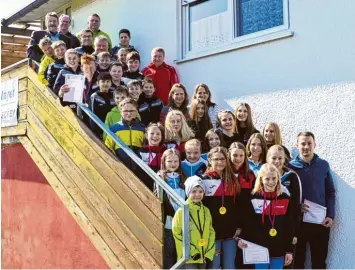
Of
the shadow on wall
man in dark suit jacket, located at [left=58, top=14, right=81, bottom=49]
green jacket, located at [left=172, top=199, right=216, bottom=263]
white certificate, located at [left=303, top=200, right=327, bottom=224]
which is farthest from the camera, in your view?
man in dark suit jacket, located at [left=58, top=14, right=81, bottom=49]

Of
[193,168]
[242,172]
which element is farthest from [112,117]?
[242,172]

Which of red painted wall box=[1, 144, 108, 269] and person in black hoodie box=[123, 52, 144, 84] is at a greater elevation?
person in black hoodie box=[123, 52, 144, 84]

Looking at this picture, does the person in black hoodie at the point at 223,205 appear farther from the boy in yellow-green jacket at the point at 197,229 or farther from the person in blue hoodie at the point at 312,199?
the person in blue hoodie at the point at 312,199

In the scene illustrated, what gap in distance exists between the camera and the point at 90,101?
19.7 feet

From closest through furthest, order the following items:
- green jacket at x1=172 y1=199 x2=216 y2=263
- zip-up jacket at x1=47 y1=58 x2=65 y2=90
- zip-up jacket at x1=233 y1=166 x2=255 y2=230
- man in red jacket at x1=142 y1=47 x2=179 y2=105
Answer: green jacket at x1=172 y1=199 x2=216 y2=263, zip-up jacket at x1=233 y1=166 x2=255 y2=230, zip-up jacket at x1=47 y1=58 x2=65 y2=90, man in red jacket at x1=142 y1=47 x2=179 y2=105

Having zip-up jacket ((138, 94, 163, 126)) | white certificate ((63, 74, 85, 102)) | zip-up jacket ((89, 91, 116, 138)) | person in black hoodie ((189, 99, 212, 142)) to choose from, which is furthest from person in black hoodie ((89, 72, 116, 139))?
person in black hoodie ((189, 99, 212, 142))

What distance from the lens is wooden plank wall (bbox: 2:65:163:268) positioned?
4.49 m

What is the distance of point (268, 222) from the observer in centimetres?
419

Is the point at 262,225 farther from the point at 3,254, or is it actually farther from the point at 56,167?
the point at 3,254

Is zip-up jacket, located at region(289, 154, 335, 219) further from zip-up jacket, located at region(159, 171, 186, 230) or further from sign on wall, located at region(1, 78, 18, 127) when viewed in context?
sign on wall, located at region(1, 78, 18, 127)

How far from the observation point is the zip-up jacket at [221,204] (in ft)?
13.6

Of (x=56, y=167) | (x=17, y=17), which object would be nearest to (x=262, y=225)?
(x=56, y=167)

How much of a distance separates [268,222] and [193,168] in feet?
2.79

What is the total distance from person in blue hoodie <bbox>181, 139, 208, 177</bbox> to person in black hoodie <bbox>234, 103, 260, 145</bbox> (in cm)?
83
